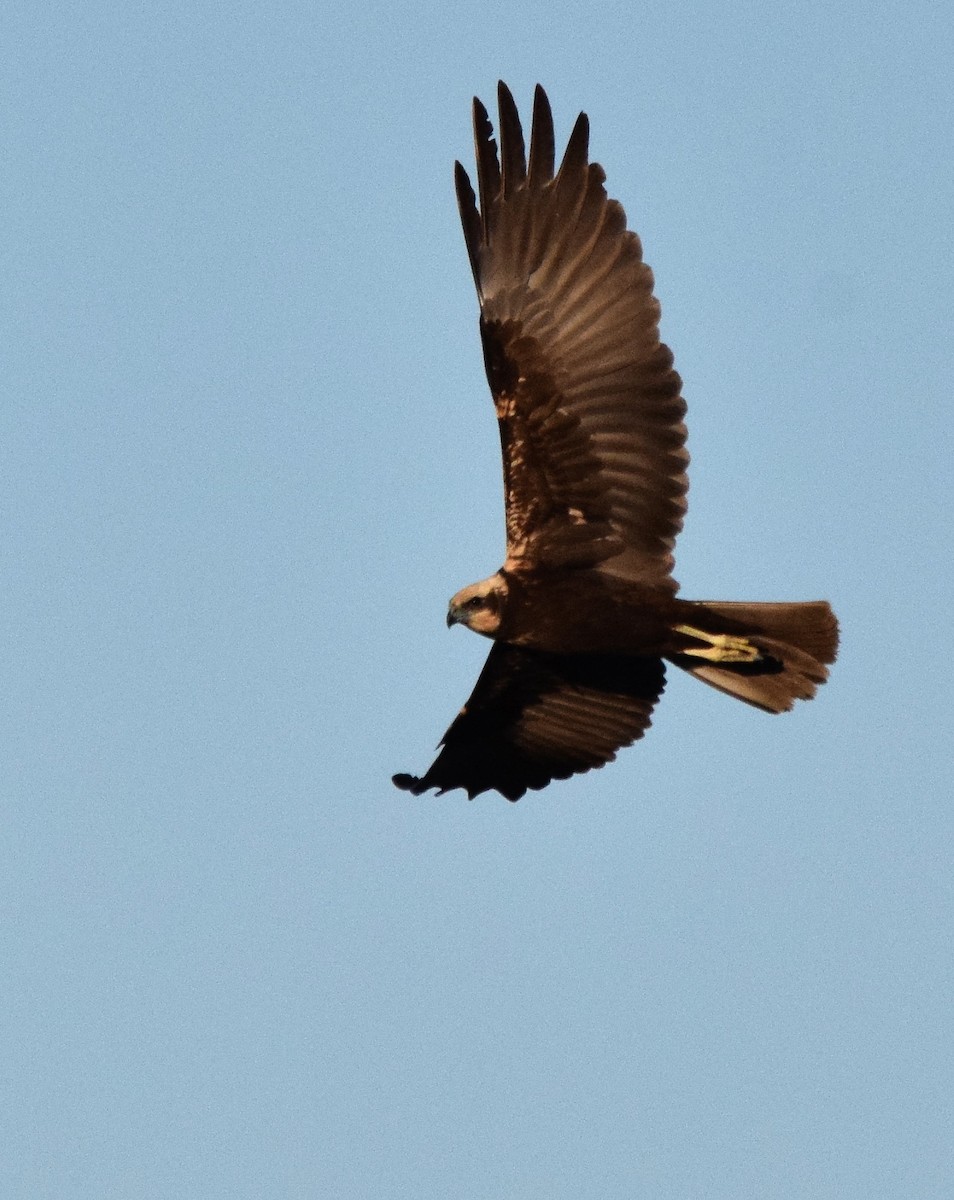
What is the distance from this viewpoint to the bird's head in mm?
14469

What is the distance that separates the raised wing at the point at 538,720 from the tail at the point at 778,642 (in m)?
0.89

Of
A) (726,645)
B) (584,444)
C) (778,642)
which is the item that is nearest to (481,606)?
(584,444)

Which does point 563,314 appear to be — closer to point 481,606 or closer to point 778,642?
point 481,606

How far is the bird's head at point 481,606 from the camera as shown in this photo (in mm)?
14469

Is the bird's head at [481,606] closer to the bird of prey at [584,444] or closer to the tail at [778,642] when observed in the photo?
the bird of prey at [584,444]

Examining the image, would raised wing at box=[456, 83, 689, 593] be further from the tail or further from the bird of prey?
the tail

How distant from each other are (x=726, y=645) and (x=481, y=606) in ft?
4.63

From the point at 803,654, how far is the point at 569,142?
315 centimetres

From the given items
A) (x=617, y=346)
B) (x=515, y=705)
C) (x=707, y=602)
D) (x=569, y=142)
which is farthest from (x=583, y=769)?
(x=569, y=142)

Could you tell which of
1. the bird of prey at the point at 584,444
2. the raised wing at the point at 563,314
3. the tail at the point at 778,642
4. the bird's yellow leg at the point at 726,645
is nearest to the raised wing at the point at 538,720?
the bird of prey at the point at 584,444

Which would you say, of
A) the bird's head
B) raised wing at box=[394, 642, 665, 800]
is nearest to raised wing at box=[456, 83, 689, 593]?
the bird's head

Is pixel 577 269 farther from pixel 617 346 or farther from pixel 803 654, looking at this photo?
pixel 803 654

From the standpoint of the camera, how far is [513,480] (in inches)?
561

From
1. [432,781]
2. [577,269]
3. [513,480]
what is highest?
[577,269]
